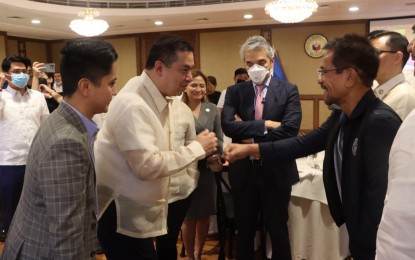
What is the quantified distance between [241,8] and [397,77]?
18.2 ft

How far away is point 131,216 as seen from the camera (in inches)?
64.3

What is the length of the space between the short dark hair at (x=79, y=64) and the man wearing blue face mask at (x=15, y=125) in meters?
2.45

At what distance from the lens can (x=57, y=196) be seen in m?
1.15

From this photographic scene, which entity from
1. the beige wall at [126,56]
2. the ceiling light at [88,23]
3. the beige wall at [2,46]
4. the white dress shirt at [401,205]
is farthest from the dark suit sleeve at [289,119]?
the beige wall at [2,46]

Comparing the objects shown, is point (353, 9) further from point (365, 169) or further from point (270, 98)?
point (365, 169)

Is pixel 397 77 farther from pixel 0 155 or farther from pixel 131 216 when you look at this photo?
pixel 0 155

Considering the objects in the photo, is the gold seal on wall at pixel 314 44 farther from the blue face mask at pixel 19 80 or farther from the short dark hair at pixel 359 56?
the short dark hair at pixel 359 56

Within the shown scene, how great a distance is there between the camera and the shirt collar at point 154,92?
1712 mm

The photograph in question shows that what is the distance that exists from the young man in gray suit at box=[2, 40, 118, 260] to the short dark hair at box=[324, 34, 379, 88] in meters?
0.93

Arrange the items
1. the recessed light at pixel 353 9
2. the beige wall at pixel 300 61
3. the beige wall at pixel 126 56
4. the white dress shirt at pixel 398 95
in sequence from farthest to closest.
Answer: the beige wall at pixel 126 56 → the beige wall at pixel 300 61 → the recessed light at pixel 353 9 → the white dress shirt at pixel 398 95

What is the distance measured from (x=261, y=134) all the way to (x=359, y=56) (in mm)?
847

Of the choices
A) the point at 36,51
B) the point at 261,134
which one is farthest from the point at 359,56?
the point at 36,51

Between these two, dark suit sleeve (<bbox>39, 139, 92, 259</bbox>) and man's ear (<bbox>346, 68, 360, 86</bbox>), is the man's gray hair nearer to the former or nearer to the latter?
man's ear (<bbox>346, 68, 360, 86</bbox>)

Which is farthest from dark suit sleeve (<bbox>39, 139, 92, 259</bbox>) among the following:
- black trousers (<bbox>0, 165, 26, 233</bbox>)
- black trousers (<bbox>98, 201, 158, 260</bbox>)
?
black trousers (<bbox>0, 165, 26, 233</bbox>)
